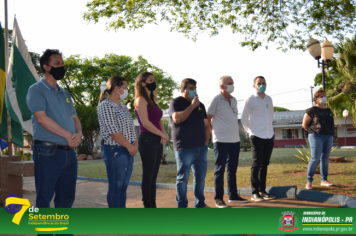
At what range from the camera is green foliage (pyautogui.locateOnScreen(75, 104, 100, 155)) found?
2283cm

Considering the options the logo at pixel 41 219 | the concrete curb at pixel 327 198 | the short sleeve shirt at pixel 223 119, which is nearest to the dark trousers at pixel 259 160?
the short sleeve shirt at pixel 223 119

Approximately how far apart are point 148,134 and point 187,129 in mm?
608

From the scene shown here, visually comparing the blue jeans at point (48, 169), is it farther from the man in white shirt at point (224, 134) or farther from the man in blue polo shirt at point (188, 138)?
the man in white shirt at point (224, 134)

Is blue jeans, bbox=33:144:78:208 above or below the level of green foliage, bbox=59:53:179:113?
A: below

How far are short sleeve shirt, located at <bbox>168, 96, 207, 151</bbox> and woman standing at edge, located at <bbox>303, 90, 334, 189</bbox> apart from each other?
2.64 meters

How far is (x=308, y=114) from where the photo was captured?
631cm

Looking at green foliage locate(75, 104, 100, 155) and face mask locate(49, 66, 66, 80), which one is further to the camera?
green foliage locate(75, 104, 100, 155)

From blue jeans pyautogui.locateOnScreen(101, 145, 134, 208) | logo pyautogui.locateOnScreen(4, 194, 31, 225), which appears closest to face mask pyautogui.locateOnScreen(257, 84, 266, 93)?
blue jeans pyautogui.locateOnScreen(101, 145, 134, 208)

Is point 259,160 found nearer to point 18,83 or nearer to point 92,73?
point 18,83

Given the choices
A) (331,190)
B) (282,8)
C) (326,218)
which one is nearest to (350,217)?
(326,218)

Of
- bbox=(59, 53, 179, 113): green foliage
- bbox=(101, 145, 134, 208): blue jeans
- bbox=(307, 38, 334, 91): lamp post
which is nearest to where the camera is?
bbox=(101, 145, 134, 208): blue jeans

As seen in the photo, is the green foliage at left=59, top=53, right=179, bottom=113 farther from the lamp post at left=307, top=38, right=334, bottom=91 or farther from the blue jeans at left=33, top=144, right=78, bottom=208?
the blue jeans at left=33, top=144, right=78, bottom=208

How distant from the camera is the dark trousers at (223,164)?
490 centimetres

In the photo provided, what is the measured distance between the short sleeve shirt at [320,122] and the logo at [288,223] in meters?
3.23
